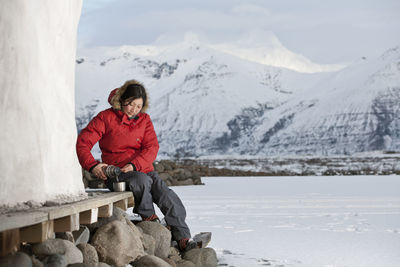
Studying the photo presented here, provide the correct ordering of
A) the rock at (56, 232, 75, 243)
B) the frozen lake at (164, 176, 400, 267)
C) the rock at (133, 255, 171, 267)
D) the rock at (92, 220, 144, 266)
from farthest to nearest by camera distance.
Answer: the frozen lake at (164, 176, 400, 267) < the rock at (133, 255, 171, 267) < the rock at (92, 220, 144, 266) < the rock at (56, 232, 75, 243)

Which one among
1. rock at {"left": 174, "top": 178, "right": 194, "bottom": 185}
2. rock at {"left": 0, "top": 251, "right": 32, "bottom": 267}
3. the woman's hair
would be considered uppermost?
the woman's hair

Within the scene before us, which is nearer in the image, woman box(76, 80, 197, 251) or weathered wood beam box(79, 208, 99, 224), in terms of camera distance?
weathered wood beam box(79, 208, 99, 224)

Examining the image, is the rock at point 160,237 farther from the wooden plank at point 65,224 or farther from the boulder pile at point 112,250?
the wooden plank at point 65,224

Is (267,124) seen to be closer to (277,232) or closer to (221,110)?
(221,110)

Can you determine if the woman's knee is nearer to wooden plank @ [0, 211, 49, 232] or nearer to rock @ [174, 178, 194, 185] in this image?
wooden plank @ [0, 211, 49, 232]

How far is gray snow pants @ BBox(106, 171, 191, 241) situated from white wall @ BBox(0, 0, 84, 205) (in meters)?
0.64

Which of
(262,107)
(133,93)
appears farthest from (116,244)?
(262,107)

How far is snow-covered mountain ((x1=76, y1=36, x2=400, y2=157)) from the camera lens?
105m

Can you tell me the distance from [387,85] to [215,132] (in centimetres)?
3602

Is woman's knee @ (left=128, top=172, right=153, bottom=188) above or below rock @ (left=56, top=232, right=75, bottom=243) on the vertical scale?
above

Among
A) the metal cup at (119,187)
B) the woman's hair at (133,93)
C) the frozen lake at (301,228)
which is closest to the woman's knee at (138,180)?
the metal cup at (119,187)

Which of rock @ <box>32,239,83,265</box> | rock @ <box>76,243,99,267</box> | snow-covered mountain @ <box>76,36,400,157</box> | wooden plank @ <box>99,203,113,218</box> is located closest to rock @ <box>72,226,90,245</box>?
rock @ <box>76,243,99,267</box>

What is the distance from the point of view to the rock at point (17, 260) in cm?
306

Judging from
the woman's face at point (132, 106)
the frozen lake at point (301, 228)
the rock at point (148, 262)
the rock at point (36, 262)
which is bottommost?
the frozen lake at point (301, 228)
